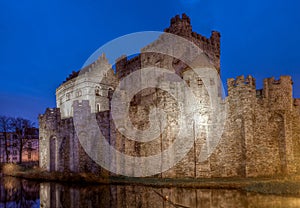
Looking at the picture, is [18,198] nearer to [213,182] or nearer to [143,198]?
[143,198]

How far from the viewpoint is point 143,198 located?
1628cm

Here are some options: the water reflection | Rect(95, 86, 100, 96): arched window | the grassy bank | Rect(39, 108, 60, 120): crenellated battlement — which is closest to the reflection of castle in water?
the water reflection

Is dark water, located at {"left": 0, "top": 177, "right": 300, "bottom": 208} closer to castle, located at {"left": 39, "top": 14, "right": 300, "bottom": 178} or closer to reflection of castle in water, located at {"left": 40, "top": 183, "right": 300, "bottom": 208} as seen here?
reflection of castle in water, located at {"left": 40, "top": 183, "right": 300, "bottom": 208}

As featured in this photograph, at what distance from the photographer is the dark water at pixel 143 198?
14078mm

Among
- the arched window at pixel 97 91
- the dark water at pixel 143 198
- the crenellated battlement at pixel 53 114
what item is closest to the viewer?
the dark water at pixel 143 198

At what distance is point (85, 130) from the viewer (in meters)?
28.8

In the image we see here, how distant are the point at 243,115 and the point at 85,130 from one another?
1458cm

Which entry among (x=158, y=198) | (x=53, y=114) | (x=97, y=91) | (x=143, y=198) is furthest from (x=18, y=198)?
(x=97, y=91)

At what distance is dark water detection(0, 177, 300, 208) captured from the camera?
1408 cm

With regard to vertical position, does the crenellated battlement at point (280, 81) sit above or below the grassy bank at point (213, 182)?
above

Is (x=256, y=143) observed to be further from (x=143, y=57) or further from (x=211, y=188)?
(x=143, y=57)

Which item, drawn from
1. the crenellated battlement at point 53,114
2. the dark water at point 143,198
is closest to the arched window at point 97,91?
the crenellated battlement at point 53,114

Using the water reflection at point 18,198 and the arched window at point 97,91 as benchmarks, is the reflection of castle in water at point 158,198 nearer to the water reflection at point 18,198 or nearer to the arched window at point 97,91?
the water reflection at point 18,198

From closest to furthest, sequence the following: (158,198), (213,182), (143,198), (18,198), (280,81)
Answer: (158,198), (143,198), (18,198), (213,182), (280,81)
